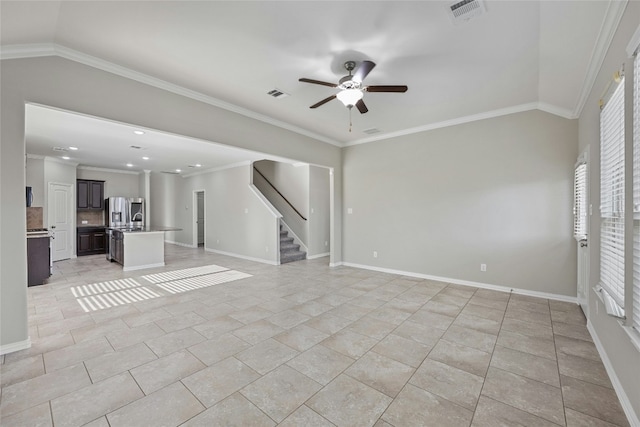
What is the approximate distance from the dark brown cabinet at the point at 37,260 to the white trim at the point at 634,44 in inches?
305

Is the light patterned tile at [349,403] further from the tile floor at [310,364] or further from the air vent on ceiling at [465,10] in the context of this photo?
the air vent on ceiling at [465,10]

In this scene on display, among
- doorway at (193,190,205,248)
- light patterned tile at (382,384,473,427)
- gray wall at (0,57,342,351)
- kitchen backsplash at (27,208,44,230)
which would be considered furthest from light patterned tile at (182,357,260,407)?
doorway at (193,190,205,248)

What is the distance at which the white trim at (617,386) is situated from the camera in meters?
1.67

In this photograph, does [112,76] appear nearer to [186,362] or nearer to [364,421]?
[186,362]

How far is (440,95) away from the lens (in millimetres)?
3729

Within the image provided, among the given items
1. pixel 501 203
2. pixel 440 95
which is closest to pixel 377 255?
pixel 501 203

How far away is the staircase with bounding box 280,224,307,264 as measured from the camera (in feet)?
22.9

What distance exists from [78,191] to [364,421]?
10.1 metres

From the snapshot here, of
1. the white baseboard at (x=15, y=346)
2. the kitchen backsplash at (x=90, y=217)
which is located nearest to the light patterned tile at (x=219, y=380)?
the white baseboard at (x=15, y=346)

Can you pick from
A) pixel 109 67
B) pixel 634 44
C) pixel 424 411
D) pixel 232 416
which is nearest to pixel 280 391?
pixel 232 416

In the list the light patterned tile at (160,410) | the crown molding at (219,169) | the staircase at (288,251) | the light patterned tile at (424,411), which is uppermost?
the crown molding at (219,169)

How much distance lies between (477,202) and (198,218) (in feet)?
29.2

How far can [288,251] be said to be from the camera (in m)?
7.34

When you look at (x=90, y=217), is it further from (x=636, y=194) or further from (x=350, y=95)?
(x=636, y=194)
